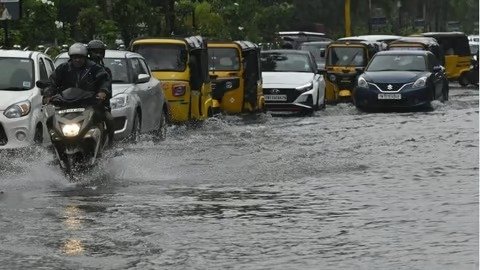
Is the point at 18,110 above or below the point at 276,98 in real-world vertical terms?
above

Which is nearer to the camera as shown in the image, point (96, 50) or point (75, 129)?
point (75, 129)

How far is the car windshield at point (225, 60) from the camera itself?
31.3 meters

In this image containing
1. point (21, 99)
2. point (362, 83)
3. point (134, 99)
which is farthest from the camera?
point (362, 83)

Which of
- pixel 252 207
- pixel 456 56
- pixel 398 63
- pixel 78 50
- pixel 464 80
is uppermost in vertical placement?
pixel 78 50

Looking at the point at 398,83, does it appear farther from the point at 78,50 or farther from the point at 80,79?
the point at 78,50

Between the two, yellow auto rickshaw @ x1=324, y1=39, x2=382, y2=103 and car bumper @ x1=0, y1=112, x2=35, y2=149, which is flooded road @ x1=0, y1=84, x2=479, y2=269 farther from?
yellow auto rickshaw @ x1=324, y1=39, x2=382, y2=103

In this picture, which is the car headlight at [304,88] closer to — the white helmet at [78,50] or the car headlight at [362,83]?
the car headlight at [362,83]

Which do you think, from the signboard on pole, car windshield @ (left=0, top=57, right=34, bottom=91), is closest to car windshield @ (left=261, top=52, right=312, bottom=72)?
the signboard on pole

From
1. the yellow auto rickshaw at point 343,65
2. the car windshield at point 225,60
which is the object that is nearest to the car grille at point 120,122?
the car windshield at point 225,60

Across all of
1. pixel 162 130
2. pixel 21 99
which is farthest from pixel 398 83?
pixel 21 99

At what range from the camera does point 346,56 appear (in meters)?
41.5

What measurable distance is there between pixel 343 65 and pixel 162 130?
693 inches

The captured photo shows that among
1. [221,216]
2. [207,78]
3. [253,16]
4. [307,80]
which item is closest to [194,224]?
[221,216]

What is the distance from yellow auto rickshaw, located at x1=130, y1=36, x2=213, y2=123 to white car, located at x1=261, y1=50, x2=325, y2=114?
216 inches
